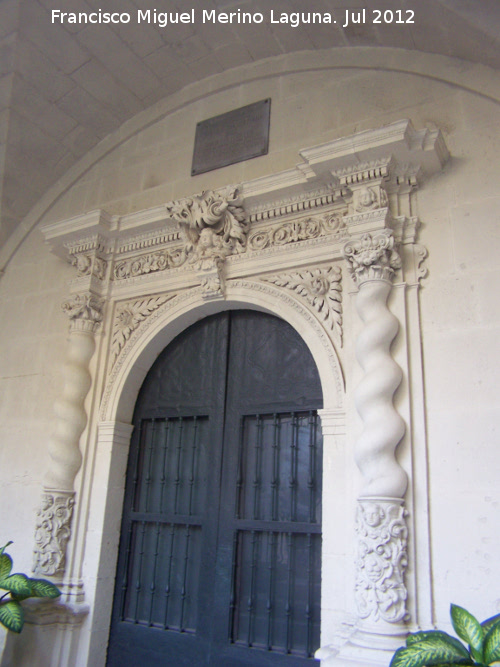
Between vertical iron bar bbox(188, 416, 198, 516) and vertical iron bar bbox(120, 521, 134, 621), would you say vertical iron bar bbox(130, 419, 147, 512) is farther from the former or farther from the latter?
vertical iron bar bbox(188, 416, 198, 516)

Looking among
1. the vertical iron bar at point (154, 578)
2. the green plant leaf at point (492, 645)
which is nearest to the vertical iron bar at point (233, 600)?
the vertical iron bar at point (154, 578)

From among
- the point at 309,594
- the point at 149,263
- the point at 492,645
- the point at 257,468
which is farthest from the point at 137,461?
the point at 492,645

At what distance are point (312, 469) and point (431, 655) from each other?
145cm

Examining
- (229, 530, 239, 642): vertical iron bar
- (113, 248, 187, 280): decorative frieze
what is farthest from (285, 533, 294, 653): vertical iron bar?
(113, 248, 187, 280): decorative frieze

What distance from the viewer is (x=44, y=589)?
11.5 ft

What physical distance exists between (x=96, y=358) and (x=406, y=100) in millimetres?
2798

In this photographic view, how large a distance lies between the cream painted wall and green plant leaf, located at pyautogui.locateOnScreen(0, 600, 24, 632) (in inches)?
33.4

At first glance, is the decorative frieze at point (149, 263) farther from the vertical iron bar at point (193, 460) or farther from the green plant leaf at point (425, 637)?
the green plant leaf at point (425, 637)

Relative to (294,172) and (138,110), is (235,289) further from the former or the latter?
(138,110)

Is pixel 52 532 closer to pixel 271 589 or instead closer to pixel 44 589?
pixel 44 589

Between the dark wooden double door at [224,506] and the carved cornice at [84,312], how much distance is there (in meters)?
0.56

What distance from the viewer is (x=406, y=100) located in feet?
12.5

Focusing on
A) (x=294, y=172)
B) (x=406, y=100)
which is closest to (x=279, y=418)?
(x=294, y=172)

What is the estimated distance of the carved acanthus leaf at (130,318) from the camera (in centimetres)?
436
